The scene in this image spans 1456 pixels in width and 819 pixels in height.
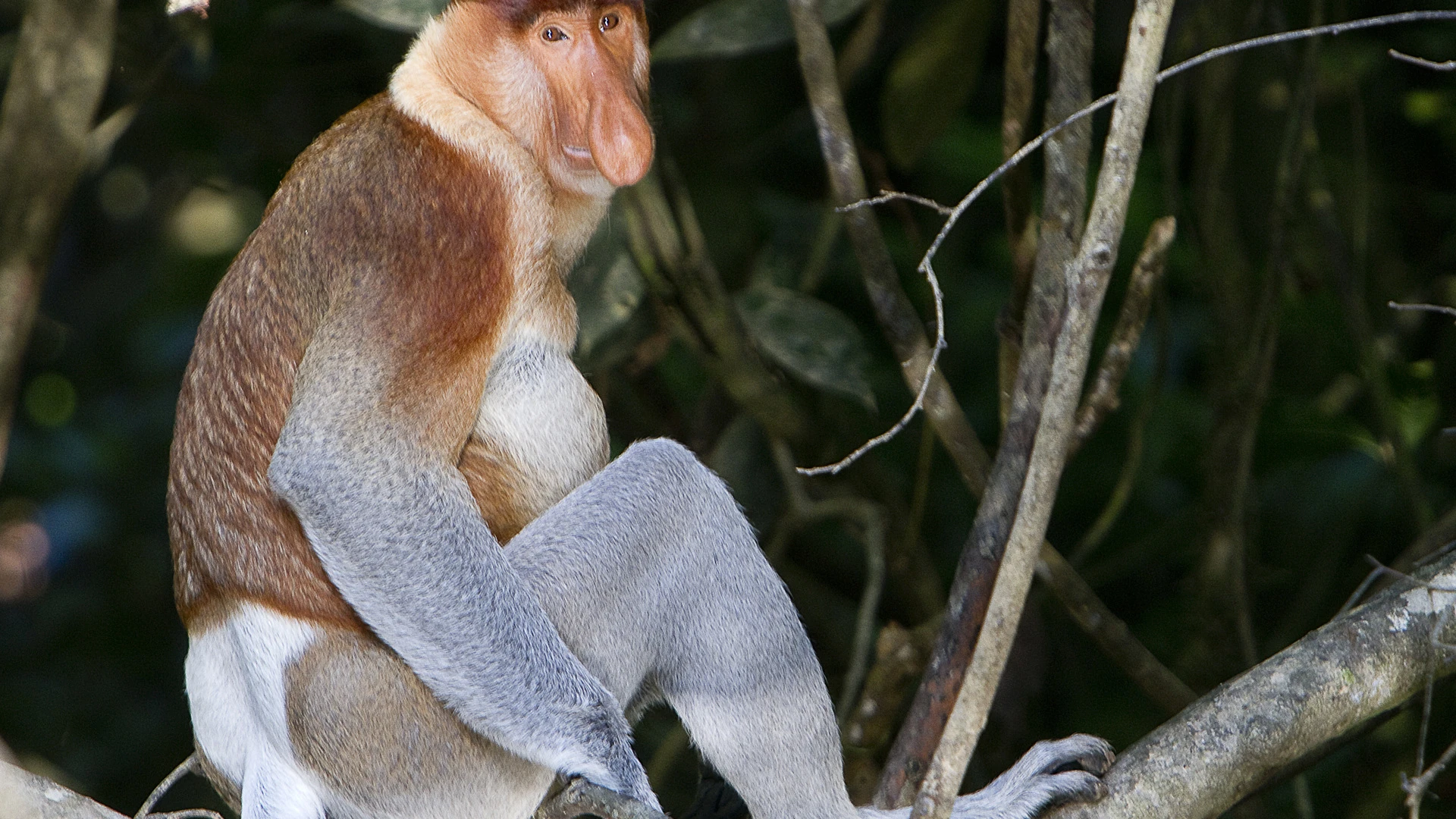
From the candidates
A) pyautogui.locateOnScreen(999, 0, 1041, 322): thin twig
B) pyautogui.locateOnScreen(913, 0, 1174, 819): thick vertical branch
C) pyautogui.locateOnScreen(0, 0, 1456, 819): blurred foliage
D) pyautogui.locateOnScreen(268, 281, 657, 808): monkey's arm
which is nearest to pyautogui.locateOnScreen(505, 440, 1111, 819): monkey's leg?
pyautogui.locateOnScreen(268, 281, 657, 808): monkey's arm

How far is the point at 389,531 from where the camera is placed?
255 cm

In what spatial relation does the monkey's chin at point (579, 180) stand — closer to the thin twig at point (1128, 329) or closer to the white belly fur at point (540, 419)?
the white belly fur at point (540, 419)

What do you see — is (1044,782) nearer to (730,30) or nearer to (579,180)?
(579,180)

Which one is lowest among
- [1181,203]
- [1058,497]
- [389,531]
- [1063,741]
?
[1058,497]

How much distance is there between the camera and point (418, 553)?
101 inches

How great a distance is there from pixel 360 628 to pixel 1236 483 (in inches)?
98.7

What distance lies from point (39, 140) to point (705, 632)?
2.04 m

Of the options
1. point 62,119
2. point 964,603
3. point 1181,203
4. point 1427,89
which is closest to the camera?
point 964,603

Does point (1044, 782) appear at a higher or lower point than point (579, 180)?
lower

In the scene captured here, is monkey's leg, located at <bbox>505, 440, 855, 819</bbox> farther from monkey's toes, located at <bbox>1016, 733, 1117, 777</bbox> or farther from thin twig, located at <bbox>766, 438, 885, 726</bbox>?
thin twig, located at <bbox>766, 438, 885, 726</bbox>

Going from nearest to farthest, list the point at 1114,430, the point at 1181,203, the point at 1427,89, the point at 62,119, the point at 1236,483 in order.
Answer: the point at 62,119
the point at 1236,483
the point at 1181,203
the point at 1114,430
the point at 1427,89

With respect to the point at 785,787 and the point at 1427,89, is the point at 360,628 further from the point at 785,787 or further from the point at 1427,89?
the point at 1427,89

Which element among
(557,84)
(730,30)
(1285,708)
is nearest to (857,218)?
(557,84)

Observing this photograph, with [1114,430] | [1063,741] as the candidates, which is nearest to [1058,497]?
[1114,430]
